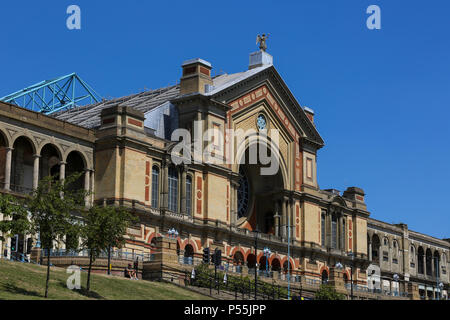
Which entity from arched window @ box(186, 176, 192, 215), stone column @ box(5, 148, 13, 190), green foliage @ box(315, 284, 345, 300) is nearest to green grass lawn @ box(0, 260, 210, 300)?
stone column @ box(5, 148, 13, 190)

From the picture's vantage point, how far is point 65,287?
4769 centimetres

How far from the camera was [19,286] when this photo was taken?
145 feet

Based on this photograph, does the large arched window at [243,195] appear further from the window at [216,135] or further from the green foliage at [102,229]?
the green foliage at [102,229]

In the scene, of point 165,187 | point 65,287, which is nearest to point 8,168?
point 165,187

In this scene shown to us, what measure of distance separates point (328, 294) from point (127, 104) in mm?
33753

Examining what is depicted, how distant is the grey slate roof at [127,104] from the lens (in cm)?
8762

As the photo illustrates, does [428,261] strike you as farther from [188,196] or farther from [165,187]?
[165,187]

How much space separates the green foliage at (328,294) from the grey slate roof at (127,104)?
2551 centimetres

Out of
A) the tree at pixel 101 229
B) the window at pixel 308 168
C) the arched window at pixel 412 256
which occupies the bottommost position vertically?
the tree at pixel 101 229

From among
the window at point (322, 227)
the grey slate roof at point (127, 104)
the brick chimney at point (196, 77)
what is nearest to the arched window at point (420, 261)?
the window at point (322, 227)

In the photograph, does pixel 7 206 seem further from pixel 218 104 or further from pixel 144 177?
pixel 218 104

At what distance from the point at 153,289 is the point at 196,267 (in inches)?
409

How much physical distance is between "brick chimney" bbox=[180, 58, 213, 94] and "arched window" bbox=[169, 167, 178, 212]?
9.00 metres

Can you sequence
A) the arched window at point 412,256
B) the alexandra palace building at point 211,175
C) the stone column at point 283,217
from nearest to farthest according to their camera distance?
the alexandra palace building at point 211,175
the stone column at point 283,217
the arched window at point 412,256
